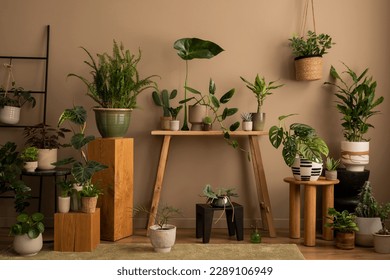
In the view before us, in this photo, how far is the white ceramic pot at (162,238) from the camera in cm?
346

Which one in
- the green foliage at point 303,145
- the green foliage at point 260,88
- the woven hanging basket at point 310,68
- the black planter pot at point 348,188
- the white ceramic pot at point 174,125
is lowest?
the black planter pot at point 348,188

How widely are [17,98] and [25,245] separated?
5.15 ft

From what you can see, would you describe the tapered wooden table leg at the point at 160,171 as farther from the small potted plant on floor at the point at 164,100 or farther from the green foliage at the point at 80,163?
the green foliage at the point at 80,163

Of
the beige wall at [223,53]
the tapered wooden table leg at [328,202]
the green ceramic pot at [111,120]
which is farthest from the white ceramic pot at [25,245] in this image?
the tapered wooden table leg at [328,202]

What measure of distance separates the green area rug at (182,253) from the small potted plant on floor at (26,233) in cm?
6

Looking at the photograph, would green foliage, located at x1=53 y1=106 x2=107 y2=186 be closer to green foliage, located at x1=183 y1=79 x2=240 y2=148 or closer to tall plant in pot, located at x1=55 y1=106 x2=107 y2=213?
tall plant in pot, located at x1=55 y1=106 x2=107 y2=213

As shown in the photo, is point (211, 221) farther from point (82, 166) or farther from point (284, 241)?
point (82, 166)

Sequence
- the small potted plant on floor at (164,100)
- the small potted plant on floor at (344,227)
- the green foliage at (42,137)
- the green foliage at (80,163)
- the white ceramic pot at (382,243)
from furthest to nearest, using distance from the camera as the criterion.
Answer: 1. the small potted plant on floor at (164,100)
2. the green foliage at (42,137)
3. the small potted plant on floor at (344,227)
4. the white ceramic pot at (382,243)
5. the green foliage at (80,163)

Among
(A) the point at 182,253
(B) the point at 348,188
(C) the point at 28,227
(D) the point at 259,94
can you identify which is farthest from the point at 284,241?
(C) the point at 28,227

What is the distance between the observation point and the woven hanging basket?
432 cm

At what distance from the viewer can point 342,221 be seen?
386cm

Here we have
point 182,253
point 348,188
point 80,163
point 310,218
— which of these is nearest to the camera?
point 182,253

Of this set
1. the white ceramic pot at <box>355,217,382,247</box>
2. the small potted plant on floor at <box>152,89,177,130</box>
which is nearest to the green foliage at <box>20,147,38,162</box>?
the small potted plant on floor at <box>152,89,177,130</box>

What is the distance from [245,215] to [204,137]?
0.81 metres
